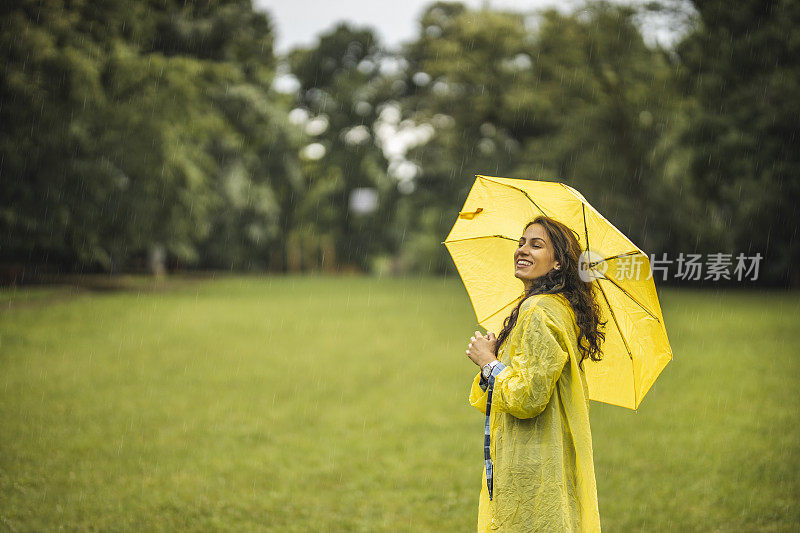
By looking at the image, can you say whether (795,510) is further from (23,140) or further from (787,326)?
(23,140)

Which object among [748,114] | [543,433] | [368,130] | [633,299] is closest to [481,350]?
[543,433]

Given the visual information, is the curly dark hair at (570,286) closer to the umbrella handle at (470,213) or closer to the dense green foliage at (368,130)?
the umbrella handle at (470,213)

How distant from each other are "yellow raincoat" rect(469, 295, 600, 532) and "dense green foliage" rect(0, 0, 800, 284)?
12.5m

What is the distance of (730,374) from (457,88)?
26.2 m

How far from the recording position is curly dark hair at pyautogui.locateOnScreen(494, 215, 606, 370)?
2.59 m

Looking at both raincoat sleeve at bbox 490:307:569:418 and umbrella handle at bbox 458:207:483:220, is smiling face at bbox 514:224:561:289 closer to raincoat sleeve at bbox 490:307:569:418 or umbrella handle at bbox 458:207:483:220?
raincoat sleeve at bbox 490:307:569:418

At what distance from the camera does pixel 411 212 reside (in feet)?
131

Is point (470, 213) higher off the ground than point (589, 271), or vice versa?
point (470, 213)

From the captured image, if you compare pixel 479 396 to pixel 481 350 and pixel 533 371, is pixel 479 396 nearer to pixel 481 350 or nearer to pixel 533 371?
pixel 481 350

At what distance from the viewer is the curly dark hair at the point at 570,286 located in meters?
2.59

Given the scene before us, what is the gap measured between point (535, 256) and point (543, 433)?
72 centimetres

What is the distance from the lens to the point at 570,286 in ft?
8.57

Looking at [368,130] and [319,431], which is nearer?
[319,431]

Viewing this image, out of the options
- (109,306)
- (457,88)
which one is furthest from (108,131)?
(457,88)
